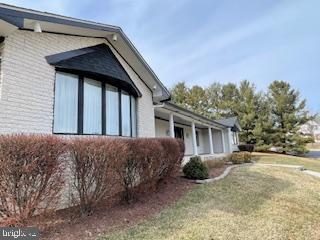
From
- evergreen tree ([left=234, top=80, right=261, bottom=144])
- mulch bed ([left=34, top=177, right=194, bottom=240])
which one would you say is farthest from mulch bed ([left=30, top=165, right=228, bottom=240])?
evergreen tree ([left=234, top=80, right=261, bottom=144])

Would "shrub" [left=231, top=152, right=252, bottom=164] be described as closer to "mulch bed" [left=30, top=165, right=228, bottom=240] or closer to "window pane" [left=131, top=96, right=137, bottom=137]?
"window pane" [left=131, top=96, right=137, bottom=137]

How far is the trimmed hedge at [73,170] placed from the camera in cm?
418

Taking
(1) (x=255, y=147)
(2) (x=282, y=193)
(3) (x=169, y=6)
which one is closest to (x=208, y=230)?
(2) (x=282, y=193)

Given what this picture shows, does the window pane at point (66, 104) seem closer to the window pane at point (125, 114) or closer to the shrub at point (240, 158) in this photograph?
the window pane at point (125, 114)

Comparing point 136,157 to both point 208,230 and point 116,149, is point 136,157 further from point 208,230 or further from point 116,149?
point 208,230

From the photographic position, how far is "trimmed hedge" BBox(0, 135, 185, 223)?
13.7 ft

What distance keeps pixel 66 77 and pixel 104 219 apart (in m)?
4.26

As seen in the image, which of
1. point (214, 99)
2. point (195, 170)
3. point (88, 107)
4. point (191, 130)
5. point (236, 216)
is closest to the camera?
point (236, 216)

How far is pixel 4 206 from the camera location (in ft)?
13.9

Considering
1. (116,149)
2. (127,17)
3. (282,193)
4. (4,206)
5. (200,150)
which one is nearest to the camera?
(4,206)

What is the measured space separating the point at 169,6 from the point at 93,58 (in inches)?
317

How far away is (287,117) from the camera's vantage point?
36.1 m

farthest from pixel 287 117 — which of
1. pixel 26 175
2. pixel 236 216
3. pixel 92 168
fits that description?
pixel 26 175

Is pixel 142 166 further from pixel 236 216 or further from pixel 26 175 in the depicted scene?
pixel 26 175
